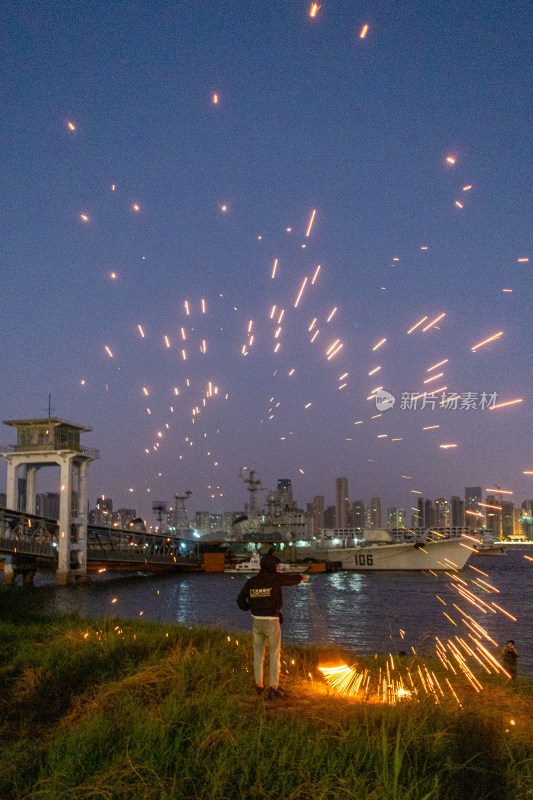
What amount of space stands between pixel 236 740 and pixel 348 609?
3572cm

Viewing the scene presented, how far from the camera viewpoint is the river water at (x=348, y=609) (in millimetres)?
27156

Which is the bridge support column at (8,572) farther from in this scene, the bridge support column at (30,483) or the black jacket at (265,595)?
the black jacket at (265,595)

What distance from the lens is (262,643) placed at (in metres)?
8.41

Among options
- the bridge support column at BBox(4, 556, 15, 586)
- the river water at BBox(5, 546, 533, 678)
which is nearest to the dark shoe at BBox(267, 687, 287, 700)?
the river water at BBox(5, 546, 533, 678)

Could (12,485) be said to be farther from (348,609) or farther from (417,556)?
(417,556)

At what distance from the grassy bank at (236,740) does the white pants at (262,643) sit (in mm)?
363

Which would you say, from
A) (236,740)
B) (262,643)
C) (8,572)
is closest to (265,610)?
(262,643)

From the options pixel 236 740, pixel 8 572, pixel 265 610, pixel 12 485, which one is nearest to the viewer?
pixel 236 740

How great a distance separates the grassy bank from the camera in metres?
5.17

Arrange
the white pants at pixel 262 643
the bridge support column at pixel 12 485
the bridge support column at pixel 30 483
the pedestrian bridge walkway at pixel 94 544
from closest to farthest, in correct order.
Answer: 1. the white pants at pixel 262 643
2. the pedestrian bridge walkway at pixel 94 544
3. the bridge support column at pixel 12 485
4. the bridge support column at pixel 30 483

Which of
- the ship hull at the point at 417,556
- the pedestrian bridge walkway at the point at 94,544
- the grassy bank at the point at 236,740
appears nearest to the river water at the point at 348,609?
the pedestrian bridge walkway at the point at 94,544

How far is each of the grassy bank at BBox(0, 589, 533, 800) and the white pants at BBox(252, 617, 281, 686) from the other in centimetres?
36

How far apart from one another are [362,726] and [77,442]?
189ft

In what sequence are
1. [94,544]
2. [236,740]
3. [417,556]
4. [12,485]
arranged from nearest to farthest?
[236,740] → [12,485] → [94,544] → [417,556]
